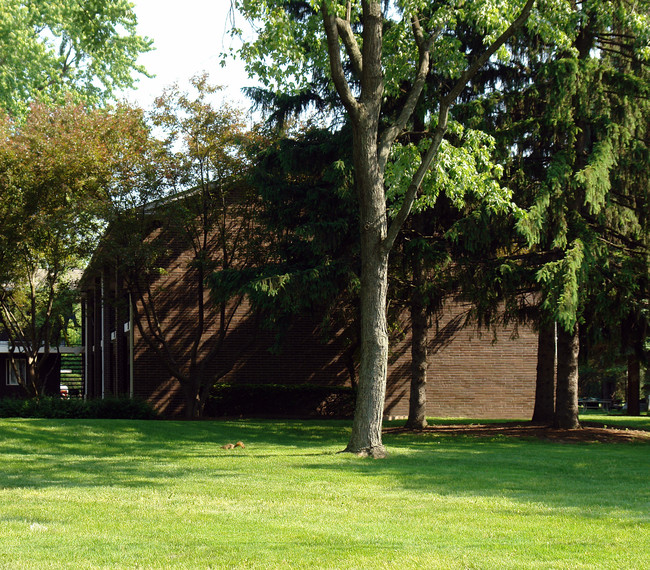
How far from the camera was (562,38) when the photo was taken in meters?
15.5

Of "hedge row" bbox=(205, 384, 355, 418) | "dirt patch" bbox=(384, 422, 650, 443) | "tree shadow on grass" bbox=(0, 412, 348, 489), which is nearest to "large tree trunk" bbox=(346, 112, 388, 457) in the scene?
"tree shadow on grass" bbox=(0, 412, 348, 489)

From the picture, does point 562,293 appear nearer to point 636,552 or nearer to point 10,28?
point 636,552

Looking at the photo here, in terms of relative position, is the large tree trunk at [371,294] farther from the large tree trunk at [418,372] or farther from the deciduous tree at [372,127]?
the large tree trunk at [418,372]

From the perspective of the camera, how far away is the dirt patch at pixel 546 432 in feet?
57.3

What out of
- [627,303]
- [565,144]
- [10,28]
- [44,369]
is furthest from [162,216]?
[44,369]

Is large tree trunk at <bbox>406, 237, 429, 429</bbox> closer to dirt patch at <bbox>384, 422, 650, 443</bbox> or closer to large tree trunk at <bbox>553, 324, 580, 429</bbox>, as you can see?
dirt patch at <bbox>384, 422, 650, 443</bbox>

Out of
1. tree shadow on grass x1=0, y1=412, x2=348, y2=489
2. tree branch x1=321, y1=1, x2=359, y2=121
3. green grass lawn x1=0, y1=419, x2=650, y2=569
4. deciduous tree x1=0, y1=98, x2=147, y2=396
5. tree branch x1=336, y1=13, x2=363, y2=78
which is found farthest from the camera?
deciduous tree x1=0, y1=98, x2=147, y2=396

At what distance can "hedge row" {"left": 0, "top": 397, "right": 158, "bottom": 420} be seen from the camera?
20.5 meters

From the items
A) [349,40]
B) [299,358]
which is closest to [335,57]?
[349,40]

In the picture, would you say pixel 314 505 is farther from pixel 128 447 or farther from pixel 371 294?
pixel 128 447

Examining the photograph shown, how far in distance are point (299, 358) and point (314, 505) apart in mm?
17625

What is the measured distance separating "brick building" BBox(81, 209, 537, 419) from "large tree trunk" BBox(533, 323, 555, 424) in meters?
2.25

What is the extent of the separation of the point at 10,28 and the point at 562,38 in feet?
80.3

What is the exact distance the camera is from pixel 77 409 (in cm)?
2097
